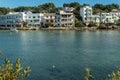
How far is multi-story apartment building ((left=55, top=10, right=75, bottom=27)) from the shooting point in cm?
11650

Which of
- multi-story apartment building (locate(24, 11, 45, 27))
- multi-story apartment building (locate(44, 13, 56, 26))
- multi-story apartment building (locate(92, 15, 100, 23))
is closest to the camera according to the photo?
multi-story apartment building (locate(24, 11, 45, 27))

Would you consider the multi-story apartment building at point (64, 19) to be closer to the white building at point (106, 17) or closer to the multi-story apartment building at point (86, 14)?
the multi-story apartment building at point (86, 14)

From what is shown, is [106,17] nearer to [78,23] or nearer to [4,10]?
[78,23]

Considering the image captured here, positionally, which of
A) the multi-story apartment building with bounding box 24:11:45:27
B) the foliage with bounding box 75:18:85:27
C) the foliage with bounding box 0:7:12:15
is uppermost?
the foliage with bounding box 0:7:12:15

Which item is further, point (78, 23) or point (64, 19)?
point (78, 23)

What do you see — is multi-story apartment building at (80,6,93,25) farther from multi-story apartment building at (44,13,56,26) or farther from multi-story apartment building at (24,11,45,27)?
multi-story apartment building at (24,11,45,27)

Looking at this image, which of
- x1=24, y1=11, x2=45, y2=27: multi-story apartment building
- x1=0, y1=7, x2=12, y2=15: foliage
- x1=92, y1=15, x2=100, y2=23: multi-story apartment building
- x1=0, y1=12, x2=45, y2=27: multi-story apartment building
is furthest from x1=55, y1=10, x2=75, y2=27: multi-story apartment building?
x1=0, y1=7, x2=12, y2=15: foliage

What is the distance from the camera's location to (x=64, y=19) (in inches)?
4616

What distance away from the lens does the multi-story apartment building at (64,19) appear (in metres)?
116

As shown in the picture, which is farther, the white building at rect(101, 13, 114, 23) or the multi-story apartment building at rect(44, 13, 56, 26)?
the white building at rect(101, 13, 114, 23)

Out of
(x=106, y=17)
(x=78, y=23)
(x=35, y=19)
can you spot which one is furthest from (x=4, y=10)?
(x=106, y=17)

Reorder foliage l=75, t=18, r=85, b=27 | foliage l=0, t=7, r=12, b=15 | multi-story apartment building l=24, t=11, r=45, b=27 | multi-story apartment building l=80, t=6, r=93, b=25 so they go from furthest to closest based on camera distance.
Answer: foliage l=0, t=7, r=12, b=15 < multi-story apartment building l=80, t=6, r=93, b=25 < foliage l=75, t=18, r=85, b=27 < multi-story apartment building l=24, t=11, r=45, b=27

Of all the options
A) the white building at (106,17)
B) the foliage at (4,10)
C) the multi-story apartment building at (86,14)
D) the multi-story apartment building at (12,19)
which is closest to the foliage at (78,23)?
the multi-story apartment building at (86,14)

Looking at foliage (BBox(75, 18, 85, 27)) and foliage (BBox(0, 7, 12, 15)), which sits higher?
foliage (BBox(0, 7, 12, 15))
